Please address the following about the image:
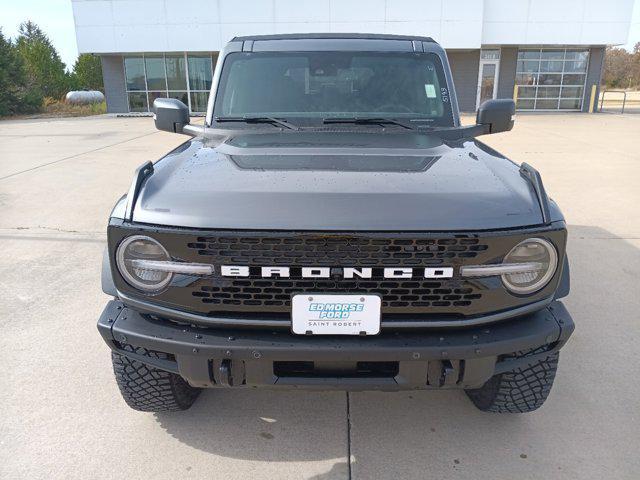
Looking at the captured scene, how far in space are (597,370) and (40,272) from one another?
4.41 meters

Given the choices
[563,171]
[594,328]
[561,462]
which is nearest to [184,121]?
[561,462]

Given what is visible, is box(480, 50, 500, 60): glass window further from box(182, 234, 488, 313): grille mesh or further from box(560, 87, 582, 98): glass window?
box(182, 234, 488, 313): grille mesh

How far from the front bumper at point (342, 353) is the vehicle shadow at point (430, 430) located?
553mm

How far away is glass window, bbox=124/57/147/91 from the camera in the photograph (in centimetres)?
2480

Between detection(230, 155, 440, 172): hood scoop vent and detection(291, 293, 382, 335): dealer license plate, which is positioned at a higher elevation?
detection(230, 155, 440, 172): hood scoop vent

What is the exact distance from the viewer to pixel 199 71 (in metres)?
24.5

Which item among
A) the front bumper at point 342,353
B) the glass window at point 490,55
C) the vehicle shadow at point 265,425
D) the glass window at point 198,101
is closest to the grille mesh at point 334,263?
the front bumper at point 342,353

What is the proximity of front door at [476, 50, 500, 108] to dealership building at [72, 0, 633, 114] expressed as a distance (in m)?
0.05

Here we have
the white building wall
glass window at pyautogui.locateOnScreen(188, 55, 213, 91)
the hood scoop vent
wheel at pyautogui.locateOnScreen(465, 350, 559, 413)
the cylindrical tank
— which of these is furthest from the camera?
the cylindrical tank

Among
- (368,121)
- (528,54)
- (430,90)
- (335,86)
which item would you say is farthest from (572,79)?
(368,121)

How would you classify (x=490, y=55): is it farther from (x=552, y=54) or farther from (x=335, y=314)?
(x=335, y=314)

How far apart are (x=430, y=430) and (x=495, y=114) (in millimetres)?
2015

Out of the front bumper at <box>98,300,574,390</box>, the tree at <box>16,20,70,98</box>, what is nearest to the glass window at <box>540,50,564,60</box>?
the front bumper at <box>98,300,574,390</box>

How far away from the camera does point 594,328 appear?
11.8 ft
